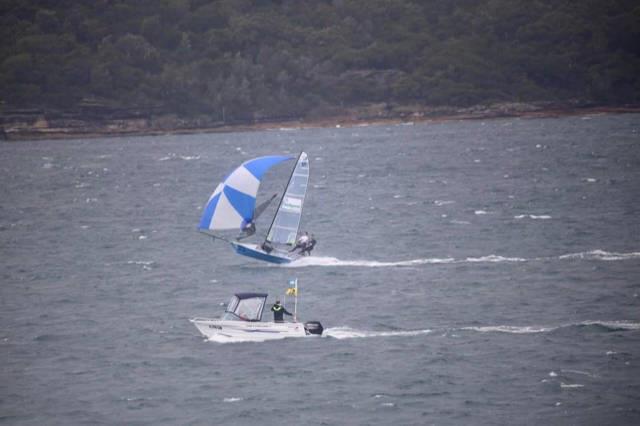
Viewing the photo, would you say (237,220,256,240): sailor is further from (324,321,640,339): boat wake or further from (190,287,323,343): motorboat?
(190,287,323,343): motorboat

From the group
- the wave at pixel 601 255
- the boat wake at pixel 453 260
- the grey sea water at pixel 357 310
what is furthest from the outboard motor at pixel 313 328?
the wave at pixel 601 255

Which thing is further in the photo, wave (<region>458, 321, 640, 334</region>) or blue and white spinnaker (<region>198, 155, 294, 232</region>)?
blue and white spinnaker (<region>198, 155, 294, 232</region>)

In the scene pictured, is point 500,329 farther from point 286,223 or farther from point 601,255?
point 286,223

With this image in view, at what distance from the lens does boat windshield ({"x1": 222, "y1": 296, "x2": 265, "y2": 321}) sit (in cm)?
4883

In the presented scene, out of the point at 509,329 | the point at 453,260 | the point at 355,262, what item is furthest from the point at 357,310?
the point at 355,262

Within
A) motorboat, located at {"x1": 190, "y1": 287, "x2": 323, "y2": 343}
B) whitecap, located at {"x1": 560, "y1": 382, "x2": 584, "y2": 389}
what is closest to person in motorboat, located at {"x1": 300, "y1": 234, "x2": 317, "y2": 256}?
motorboat, located at {"x1": 190, "y1": 287, "x2": 323, "y2": 343}

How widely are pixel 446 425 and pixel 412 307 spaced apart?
54.2 ft

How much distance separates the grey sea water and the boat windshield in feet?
4.51

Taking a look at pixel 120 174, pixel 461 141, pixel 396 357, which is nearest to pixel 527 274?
pixel 396 357

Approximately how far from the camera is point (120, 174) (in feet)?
468

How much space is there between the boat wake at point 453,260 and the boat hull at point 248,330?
17909 millimetres

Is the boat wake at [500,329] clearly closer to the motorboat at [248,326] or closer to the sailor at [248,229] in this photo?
the motorboat at [248,326]

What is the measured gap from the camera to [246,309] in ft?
161

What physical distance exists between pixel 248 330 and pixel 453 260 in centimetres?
2081
